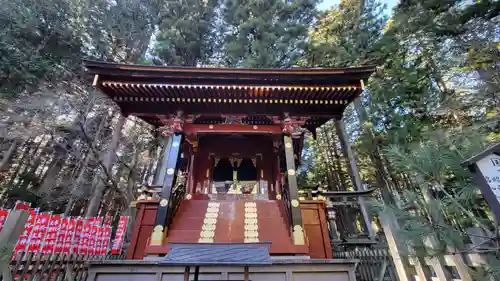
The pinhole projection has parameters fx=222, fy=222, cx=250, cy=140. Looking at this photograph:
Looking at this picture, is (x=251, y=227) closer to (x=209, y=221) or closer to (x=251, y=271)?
(x=209, y=221)

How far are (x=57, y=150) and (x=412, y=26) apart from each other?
64.9 feet

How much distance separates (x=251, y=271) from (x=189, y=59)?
35.7 ft

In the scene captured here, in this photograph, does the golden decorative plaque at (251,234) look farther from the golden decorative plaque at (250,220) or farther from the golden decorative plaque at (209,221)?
the golden decorative plaque at (209,221)

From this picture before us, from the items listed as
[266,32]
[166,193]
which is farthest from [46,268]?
[266,32]

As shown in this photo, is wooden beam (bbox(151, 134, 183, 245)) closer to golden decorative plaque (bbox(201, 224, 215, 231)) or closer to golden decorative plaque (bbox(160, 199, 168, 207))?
golden decorative plaque (bbox(160, 199, 168, 207))

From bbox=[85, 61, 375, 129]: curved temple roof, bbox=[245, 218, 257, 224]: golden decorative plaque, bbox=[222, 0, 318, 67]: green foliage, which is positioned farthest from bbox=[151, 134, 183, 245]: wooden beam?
bbox=[222, 0, 318, 67]: green foliage

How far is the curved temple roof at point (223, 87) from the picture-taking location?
4.98 metres

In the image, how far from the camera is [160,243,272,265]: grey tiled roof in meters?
2.40

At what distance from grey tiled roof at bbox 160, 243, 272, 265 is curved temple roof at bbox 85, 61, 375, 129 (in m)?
3.45

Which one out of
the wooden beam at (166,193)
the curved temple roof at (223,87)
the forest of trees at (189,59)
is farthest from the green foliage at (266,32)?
the wooden beam at (166,193)

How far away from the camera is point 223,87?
16.8 feet

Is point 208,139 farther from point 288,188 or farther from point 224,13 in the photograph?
point 224,13

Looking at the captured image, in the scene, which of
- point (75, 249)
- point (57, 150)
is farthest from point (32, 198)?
point (75, 249)

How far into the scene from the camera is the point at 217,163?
694cm
